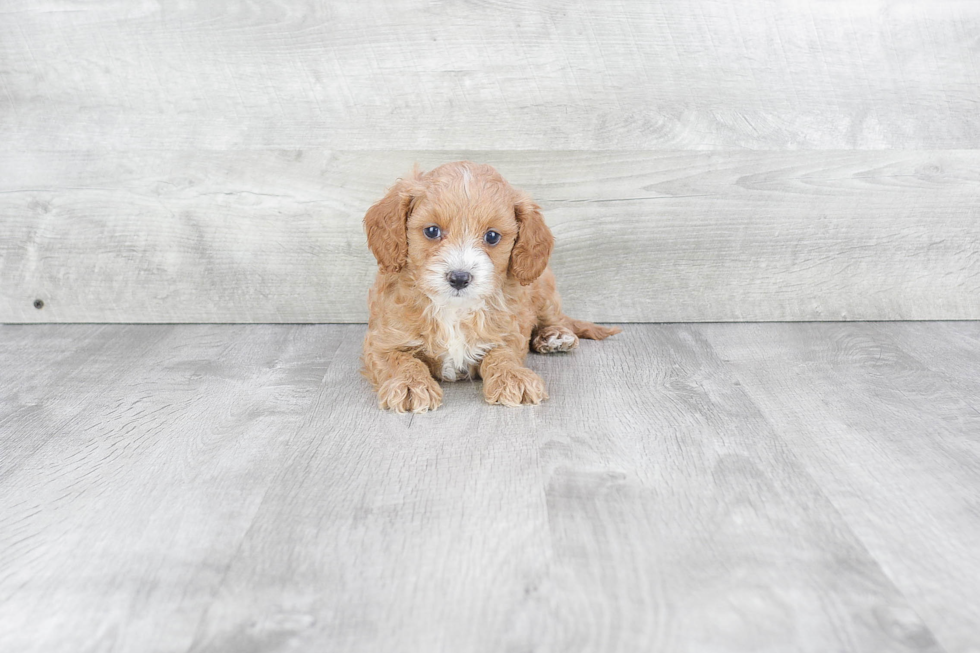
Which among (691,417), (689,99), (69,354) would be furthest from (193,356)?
(689,99)

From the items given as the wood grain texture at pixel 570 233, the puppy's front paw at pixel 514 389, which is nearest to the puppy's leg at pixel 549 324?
the wood grain texture at pixel 570 233

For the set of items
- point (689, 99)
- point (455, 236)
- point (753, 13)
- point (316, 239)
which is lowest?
point (316, 239)

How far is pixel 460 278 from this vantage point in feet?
8.22

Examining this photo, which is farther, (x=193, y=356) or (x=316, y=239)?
(x=316, y=239)

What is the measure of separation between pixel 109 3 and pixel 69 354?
1.43 m

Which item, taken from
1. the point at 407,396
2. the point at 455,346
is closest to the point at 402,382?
the point at 407,396

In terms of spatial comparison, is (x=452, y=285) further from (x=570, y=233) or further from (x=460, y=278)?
(x=570, y=233)

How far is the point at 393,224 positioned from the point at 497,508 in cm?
103

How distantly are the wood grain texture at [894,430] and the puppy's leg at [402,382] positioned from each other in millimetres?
1071

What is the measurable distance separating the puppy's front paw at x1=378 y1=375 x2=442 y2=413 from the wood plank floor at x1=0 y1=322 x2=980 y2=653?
4cm

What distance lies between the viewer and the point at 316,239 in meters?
3.60

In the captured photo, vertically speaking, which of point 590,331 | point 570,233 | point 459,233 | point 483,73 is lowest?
point 590,331

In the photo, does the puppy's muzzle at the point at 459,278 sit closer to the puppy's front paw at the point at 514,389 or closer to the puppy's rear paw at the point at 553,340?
the puppy's front paw at the point at 514,389

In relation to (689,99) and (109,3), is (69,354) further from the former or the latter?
(689,99)
